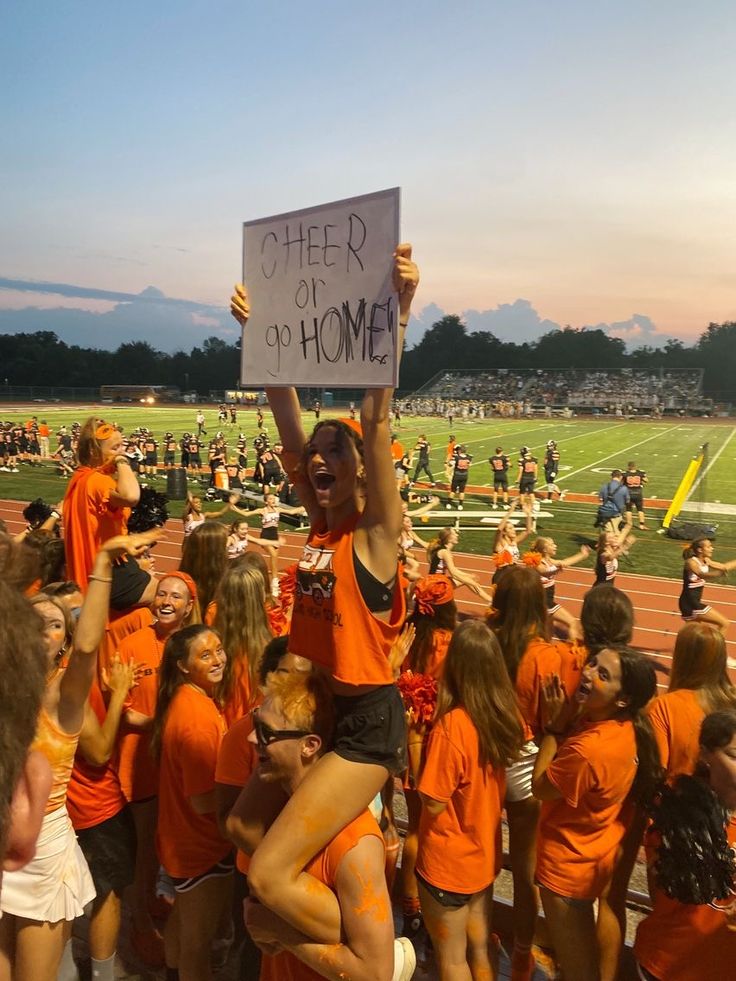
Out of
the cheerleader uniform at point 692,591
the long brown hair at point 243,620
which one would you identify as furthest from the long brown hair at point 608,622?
the cheerleader uniform at point 692,591

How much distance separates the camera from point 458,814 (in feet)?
9.04

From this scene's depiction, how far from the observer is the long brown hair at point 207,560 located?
4.77 m

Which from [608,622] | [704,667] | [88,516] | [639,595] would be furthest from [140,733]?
[639,595]

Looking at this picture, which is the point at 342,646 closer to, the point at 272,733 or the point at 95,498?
the point at 272,733

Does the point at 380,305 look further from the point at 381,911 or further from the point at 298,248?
the point at 381,911

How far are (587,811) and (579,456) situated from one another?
115 ft

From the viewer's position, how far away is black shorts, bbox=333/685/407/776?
1.91 metres

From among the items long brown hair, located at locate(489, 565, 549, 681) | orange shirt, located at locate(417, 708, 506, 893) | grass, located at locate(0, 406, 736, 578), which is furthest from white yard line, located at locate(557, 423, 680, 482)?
orange shirt, located at locate(417, 708, 506, 893)

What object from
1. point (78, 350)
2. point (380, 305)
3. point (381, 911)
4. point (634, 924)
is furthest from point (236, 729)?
point (78, 350)

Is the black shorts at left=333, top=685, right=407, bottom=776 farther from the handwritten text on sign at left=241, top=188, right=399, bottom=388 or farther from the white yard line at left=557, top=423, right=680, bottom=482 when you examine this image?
the white yard line at left=557, top=423, right=680, bottom=482

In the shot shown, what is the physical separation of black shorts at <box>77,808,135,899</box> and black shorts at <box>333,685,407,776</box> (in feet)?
5.41

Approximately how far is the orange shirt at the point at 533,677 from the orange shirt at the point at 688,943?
1176mm

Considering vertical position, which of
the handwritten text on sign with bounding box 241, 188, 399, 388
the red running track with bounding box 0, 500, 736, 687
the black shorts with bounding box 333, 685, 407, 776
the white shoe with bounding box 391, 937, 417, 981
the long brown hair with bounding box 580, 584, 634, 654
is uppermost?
the handwritten text on sign with bounding box 241, 188, 399, 388

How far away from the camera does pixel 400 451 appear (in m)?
2.54
